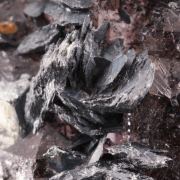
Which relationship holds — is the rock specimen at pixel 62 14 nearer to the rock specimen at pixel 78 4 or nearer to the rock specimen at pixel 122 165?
the rock specimen at pixel 78 4

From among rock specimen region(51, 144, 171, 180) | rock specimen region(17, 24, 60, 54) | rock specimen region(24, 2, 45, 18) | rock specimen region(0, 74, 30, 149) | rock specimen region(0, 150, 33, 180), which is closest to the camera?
rock specimen region(51, 144, 171, 180)

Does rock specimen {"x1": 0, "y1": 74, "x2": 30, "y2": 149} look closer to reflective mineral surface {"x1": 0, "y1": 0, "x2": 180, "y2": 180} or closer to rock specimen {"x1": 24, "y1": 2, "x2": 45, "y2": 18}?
reflective mineral surface {"x1": 0, "y1": 0, "x2": 180, "y2": 180}

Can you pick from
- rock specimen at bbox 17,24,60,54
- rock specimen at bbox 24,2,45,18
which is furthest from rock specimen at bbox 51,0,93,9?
rock specimen at bbox 24,2,45,18

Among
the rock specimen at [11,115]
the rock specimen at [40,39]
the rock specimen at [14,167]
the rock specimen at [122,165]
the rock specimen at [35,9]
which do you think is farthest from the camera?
the rock specimen at [35,9]

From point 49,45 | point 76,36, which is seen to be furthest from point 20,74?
point 76,36

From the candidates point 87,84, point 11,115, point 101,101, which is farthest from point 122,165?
point 11,115

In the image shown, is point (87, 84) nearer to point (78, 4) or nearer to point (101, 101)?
point (101, 101)

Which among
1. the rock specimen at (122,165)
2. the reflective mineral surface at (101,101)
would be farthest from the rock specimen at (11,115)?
the rock specimen at (122,165)

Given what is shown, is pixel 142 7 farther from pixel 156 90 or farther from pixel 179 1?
pixel 156 90
